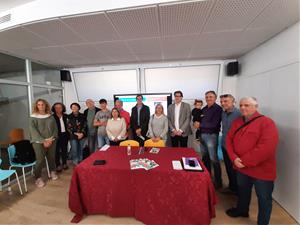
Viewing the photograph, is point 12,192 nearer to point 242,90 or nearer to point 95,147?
point 95,147

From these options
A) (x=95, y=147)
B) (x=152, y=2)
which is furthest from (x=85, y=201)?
(x=152, y=2)

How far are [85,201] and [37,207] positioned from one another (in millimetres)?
958

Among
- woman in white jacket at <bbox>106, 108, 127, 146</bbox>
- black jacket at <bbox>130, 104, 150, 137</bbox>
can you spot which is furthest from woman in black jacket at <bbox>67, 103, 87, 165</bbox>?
black jacket at <bbox>130, 104, 150, 137</bbox>

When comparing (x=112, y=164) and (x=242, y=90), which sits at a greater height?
(x=242, y=90)

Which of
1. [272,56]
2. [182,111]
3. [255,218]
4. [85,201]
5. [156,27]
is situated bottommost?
[255,218]

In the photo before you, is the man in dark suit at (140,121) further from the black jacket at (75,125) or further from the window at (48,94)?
the window at (48,94)

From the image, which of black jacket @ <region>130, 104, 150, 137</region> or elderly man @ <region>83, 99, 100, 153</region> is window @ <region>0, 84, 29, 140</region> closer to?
elderly man @ <region>83, 99, 100, 153</region>

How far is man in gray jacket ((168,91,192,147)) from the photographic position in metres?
3.64

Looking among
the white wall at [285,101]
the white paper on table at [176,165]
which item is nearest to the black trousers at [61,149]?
the white paper on table at [176,165]

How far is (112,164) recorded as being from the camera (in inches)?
87.4

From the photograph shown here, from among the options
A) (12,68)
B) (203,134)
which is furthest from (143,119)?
(12,68)

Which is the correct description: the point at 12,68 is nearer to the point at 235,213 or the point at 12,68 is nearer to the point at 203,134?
the point at 203,134

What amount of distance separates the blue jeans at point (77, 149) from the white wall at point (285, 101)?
3865mm

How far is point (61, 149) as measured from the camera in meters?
3.95
